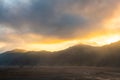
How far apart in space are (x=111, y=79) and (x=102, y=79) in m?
4.02

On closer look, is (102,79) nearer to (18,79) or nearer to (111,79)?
(111,79)

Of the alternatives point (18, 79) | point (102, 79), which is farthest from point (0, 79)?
point (102, 79)

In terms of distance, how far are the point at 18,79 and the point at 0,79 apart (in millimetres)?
8443

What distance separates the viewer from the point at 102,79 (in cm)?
12519

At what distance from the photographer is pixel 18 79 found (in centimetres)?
12900

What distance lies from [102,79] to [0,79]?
46.2m

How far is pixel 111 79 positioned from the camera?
12481cm

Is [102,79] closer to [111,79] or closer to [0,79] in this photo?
[111,79]

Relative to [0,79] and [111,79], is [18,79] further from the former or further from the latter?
[111,79]

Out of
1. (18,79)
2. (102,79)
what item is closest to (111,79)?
(102,79)

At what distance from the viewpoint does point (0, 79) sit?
125375 millimetres

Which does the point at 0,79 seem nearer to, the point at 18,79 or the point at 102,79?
the point at 18,79

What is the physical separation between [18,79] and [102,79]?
38743mm
